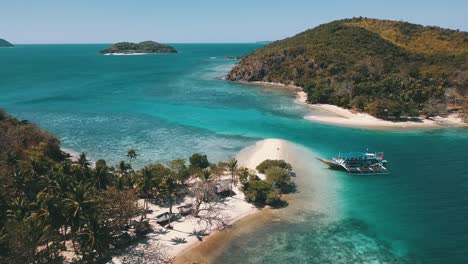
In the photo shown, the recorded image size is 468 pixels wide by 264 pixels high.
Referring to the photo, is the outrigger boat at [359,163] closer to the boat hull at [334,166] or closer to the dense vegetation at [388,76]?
the boat hull at [334,166]

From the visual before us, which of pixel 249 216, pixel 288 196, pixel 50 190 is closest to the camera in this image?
pixel 50 190

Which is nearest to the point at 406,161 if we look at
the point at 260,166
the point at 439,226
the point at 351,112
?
the point at 439,226

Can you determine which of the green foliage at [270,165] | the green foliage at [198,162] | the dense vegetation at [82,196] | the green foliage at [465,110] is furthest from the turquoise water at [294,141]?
the green foliage at [465,110]

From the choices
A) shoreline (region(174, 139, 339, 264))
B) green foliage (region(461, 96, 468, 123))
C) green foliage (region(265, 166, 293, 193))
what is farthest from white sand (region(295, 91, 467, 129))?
green foliage (region(265, 166, 293, 193))

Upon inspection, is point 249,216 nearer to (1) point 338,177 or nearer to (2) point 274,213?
(2) point 274,213

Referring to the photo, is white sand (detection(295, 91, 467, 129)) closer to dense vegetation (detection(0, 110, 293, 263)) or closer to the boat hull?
the boat hull

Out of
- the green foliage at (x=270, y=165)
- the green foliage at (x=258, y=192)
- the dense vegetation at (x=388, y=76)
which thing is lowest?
the green foliage at (x=258, y=192)
